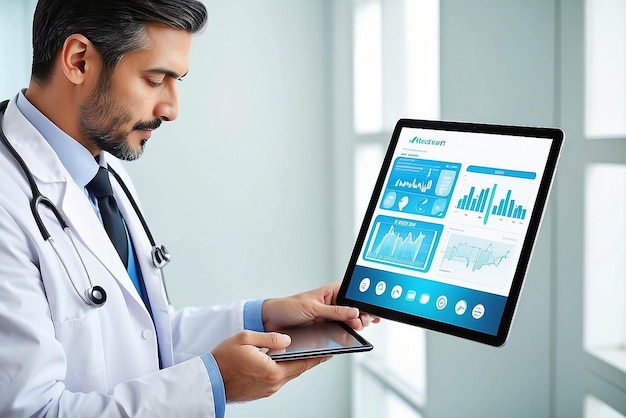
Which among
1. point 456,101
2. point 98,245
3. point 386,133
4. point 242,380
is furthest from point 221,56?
point 242,380

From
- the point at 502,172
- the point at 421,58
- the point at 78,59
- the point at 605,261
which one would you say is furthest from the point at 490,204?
the point at 421,58

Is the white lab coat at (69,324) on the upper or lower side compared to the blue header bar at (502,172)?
lower

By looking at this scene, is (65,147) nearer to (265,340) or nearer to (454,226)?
(265,340)

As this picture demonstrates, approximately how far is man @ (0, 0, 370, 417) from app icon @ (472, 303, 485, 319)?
0.24 metres

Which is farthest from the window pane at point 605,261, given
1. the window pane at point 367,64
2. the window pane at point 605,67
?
the window pane at point 367,64

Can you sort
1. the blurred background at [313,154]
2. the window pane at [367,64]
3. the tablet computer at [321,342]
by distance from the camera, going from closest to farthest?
the tablet computer at [321,342] → the blurred background at [313,154] → the window pane at [367,64]

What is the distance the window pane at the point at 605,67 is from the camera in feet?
4.77

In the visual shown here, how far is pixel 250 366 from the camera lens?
1.14 metres

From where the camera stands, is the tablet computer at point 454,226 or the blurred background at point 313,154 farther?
the blurred background at point 313,154

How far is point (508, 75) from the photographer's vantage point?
1684 millimetres

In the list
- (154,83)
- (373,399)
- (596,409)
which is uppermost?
(154,83)

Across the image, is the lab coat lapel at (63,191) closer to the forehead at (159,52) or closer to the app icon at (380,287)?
the forehead at (159,52)

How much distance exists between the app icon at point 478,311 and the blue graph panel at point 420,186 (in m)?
0.18

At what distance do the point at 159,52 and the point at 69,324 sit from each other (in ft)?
1.76
